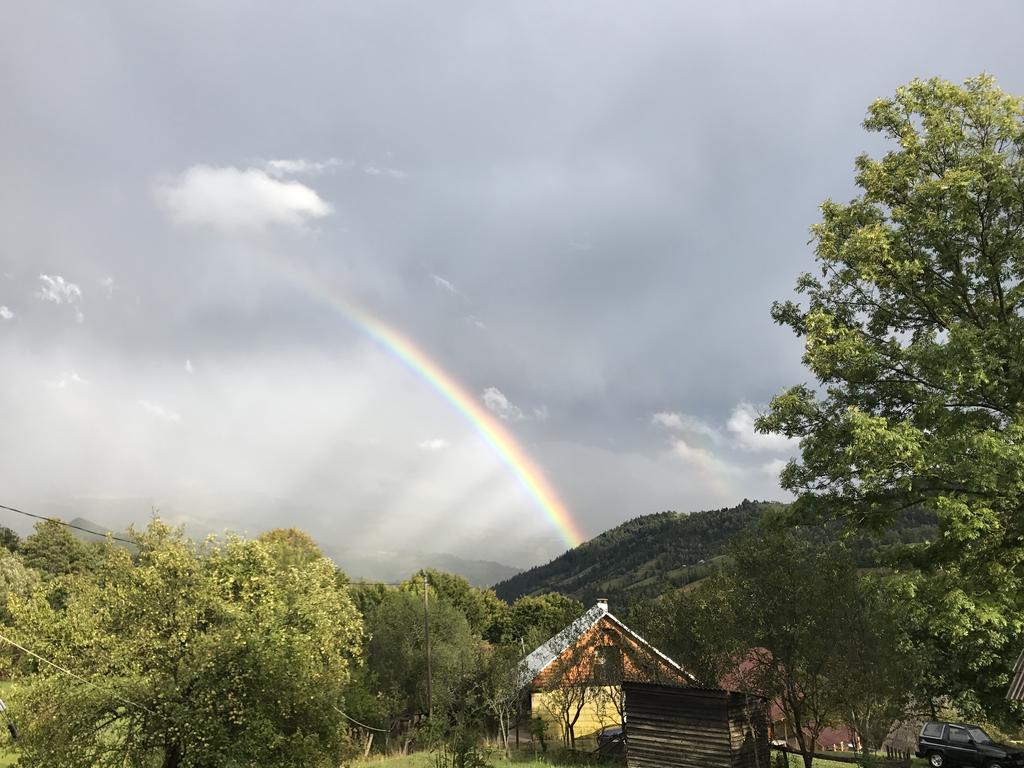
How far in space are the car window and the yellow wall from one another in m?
14.7

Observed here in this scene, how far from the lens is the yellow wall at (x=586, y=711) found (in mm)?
32281

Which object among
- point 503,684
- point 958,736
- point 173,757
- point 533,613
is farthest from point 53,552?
point 958,736

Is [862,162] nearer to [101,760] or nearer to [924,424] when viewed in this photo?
[924,424]

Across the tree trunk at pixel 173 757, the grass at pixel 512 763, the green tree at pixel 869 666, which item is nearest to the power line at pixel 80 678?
the tree trunk at pixel 173 757

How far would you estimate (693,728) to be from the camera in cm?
2464

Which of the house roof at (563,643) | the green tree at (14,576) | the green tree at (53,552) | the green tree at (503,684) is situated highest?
the green tree at (53,552)

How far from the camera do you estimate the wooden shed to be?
23828 mm

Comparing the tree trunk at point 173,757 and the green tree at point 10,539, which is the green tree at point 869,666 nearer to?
the tree trunk at point 173,757

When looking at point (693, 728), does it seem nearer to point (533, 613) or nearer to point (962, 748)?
point (962, 748)

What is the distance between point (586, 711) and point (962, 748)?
19.7 meters

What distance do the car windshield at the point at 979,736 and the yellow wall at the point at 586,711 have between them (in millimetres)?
15514

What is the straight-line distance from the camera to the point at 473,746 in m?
17.2

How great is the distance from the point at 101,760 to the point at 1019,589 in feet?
69.4

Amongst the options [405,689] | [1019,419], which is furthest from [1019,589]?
[405,689]
